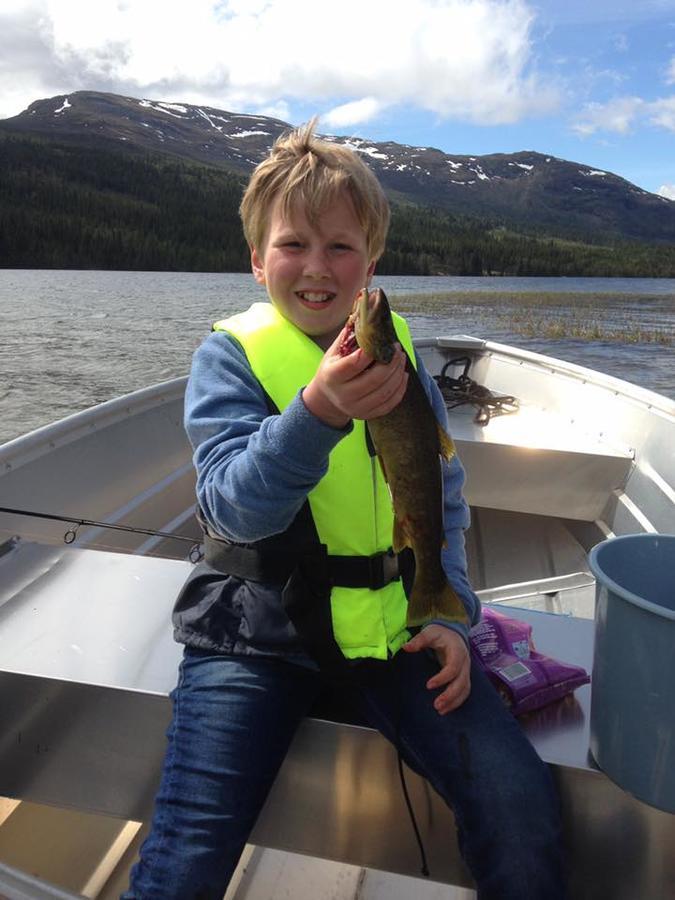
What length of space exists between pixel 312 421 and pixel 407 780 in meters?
1.01

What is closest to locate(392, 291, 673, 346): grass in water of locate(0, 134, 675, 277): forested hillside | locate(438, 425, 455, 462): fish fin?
locate(438, 425, 455, 462): fish fin

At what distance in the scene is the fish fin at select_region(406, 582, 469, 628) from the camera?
1.84 meters

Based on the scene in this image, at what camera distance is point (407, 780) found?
1.81 metres

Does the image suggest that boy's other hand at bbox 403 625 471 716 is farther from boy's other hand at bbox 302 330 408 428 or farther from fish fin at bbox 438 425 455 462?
boy's other hand at bbox 302 330 408 428

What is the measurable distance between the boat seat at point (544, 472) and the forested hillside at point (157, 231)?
77414mm

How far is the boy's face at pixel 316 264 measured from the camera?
2.05 meters

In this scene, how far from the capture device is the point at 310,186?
6.65 ft

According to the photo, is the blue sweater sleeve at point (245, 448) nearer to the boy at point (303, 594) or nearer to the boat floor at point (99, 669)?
the boy at point (303, 594)

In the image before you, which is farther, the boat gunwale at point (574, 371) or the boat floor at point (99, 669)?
the boat gunwale at point (574, 371)

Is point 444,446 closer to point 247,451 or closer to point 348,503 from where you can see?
point 348,503

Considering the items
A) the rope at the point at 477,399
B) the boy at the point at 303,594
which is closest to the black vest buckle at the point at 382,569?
the boy at the point at 303,594

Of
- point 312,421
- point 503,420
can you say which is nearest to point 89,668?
point 312,421

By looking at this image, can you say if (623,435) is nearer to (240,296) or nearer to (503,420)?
(503,420)

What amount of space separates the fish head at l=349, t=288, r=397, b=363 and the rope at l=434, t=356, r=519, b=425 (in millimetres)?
4396
